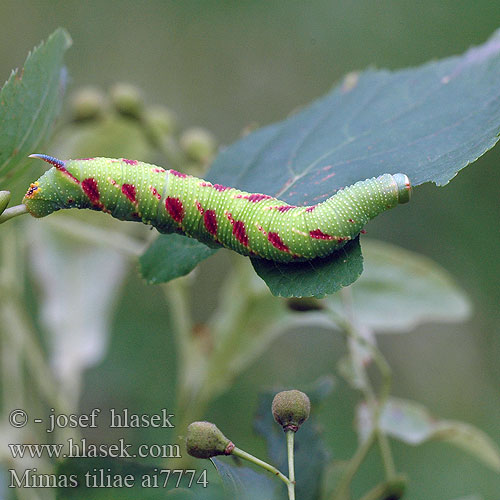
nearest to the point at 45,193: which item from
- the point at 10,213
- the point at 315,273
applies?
the point at 10,213

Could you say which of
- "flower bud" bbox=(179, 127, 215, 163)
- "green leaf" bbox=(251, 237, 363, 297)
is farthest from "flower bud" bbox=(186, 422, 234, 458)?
"flower bud" bbox=(179, 127, 215, 163)

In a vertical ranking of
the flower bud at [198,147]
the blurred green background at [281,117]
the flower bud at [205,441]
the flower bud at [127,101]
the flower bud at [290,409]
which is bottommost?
the flower bud at [205,441]

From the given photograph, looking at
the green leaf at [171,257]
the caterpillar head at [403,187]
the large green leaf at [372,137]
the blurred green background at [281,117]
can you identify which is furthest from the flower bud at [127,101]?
the blurred green background at [281,117]

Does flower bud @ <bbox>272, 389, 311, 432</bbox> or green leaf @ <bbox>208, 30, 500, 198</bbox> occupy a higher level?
green leaf @ <bbox>208, 30, 500, 198</bbox>

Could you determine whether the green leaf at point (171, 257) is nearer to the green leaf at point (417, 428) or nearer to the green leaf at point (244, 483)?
the green leaf at point (244, 483)

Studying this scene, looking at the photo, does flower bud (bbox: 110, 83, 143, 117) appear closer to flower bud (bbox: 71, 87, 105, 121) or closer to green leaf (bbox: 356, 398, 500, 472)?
flower bud (bbox: 71, 87, 105, 121)

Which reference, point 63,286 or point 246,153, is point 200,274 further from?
point 246,153
